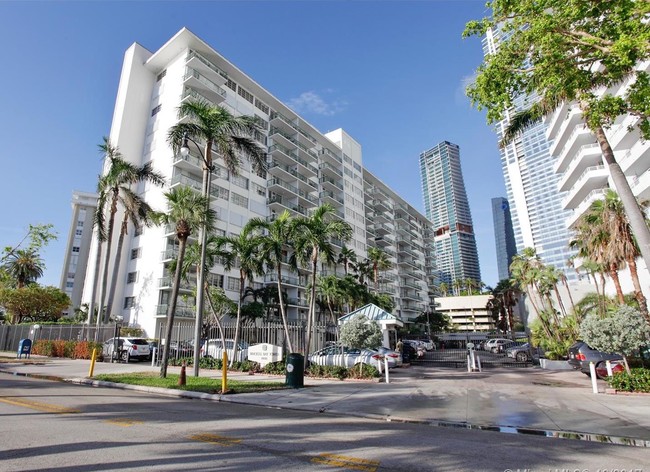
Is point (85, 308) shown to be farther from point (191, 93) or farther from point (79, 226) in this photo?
point (79, 226)

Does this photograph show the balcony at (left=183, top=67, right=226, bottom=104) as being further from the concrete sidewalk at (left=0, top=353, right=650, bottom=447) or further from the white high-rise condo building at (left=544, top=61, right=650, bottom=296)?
the concrete sidewalk at (left=0, top=353, right=650, bottom=447)

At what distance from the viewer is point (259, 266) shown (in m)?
21.3

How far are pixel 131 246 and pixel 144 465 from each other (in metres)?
44.3

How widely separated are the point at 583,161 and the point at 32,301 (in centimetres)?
5769

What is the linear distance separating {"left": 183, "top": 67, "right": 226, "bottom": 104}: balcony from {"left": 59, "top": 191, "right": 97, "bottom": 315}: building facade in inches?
1973

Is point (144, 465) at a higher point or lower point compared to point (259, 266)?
lower

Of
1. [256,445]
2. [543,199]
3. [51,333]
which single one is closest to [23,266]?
[51,333]

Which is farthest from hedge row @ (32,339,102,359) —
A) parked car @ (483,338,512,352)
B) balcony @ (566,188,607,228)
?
balcony @ (566,188,607,228)

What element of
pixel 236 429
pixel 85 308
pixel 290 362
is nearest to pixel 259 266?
pixel 290 362

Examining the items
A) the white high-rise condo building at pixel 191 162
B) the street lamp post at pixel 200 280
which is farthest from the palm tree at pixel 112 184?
the street lamp post at pixel 200 280

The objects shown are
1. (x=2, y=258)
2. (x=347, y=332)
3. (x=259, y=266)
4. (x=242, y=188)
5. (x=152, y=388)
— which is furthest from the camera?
(x=242, y=188)

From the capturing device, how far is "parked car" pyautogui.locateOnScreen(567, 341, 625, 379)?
15738mm

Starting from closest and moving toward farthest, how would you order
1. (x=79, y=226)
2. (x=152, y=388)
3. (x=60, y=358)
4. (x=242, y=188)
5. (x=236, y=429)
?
(x=236, y=429) → (x=152, y=388) → (x=60, y=358) → (x=242, y=188) → (x=79, y=226)

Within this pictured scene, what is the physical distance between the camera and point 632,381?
12.1 meters
